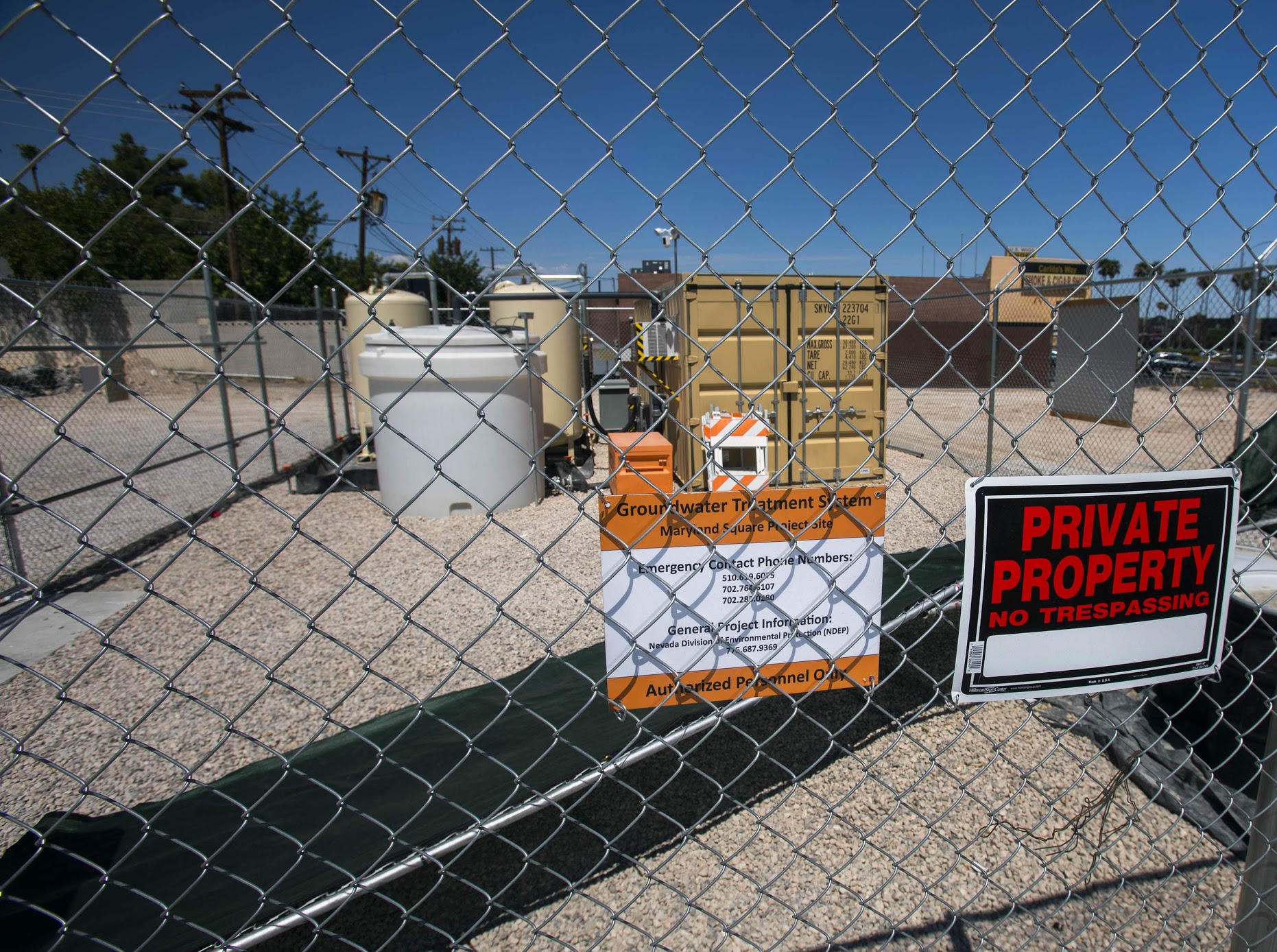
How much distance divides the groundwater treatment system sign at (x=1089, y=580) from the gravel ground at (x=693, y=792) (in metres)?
0.16

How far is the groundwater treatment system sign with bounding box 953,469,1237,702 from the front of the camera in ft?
4.94

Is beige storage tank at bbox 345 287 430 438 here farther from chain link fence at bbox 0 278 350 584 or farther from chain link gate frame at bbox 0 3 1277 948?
chain link gate frame at bbox 0 3 1277 948

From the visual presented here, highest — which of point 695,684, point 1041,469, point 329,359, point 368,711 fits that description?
point 329,359

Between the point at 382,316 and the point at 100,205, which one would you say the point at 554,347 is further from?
the point at 100,205

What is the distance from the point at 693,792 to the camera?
2.98m

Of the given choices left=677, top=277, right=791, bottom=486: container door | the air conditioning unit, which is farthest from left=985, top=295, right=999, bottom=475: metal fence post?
left=677, top=277, right=791, bottom=486: container door

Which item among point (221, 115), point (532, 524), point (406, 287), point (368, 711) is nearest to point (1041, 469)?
point (532, 524)

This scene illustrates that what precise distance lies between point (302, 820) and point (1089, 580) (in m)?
2.03

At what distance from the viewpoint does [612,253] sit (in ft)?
4.00

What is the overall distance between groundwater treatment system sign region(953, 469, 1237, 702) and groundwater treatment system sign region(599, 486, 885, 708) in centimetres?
24

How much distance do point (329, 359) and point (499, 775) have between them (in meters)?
1.37

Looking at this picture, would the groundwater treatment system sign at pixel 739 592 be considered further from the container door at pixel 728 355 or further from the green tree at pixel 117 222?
the container door at pixel 728 355

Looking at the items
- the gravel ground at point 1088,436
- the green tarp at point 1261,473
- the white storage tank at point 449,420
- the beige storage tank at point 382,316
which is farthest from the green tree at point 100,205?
the beige storage tank at point 382,316

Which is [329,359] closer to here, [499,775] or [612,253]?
[612,253]
